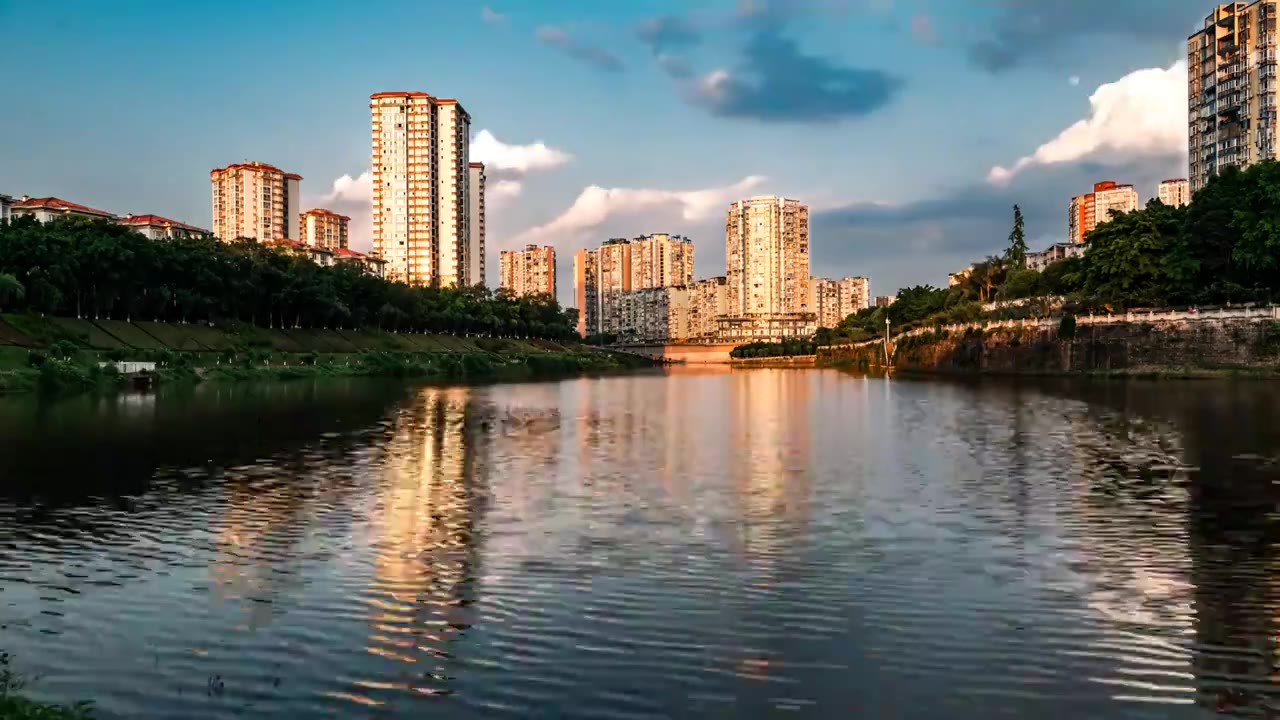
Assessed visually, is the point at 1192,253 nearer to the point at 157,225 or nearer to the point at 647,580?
the point at 647,580

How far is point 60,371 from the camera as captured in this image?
58500 mm

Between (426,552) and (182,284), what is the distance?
9136cm

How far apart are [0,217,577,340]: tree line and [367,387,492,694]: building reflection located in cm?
5813

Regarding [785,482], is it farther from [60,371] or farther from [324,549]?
[60,371]

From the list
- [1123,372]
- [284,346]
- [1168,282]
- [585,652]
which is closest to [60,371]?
[284,346]

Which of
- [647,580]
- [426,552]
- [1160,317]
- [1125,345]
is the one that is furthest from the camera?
[1125,345]

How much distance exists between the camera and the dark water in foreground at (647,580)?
9.23m

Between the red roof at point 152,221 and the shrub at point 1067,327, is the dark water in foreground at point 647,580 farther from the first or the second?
the red roof at point 152,221

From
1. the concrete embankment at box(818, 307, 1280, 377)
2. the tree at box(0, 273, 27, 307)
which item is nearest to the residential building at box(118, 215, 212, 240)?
the tree at box(0, 273, 27, 307)

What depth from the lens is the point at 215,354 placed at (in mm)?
88125

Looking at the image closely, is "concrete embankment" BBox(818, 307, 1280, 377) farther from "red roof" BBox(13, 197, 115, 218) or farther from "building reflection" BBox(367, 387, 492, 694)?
"red roof" BBox(13, 197, 115, 218)

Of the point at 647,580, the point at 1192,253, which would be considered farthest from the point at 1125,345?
the point at 647,580

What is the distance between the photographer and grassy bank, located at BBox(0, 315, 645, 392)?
6059 cm

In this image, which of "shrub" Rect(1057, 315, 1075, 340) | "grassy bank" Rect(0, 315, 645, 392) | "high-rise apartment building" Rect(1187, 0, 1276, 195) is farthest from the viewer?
"high-rise apartment building" Rect(1187, 0, 1276, 195)
